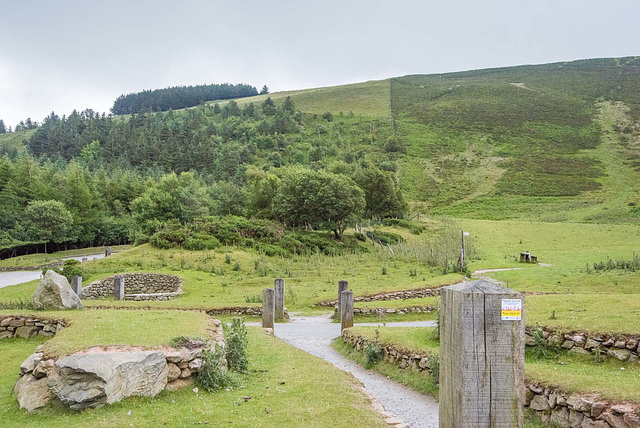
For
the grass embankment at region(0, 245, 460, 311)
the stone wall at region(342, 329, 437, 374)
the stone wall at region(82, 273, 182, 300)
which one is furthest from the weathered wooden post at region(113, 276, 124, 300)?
the stone wall at region(342, 329, 437, 374)

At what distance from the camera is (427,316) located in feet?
63.0

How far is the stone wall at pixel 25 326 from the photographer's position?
1293cm

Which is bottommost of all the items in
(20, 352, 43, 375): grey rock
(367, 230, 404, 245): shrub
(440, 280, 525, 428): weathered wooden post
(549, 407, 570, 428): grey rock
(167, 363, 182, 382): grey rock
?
(367, 230, 404, 245): shrub

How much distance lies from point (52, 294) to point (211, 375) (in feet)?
27.8

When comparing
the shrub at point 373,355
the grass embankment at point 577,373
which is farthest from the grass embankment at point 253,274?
the grass embankment at point 577,373

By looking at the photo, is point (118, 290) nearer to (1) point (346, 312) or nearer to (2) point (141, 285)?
(2) point (141, 285)

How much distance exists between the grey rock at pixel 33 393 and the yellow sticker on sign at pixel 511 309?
22.1ft

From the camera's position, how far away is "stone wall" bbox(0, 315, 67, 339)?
12930 millimetres

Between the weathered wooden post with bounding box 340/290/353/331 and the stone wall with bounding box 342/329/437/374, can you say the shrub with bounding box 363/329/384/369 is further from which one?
the weathered wooden post with bounding box 340/290/353/331

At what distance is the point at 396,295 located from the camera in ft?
75.6

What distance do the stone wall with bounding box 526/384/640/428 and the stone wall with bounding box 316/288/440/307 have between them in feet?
48.3

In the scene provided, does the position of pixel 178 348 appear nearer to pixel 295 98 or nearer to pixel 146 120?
pixel 146 120

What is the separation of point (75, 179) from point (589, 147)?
3894 inches

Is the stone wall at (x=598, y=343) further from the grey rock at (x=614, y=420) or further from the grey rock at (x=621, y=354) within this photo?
the grey rock at (x=614, y=420)
